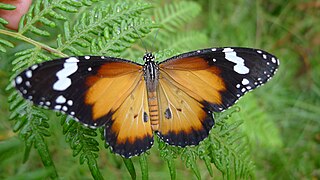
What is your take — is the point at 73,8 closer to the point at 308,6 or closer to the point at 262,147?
the point at 262,147

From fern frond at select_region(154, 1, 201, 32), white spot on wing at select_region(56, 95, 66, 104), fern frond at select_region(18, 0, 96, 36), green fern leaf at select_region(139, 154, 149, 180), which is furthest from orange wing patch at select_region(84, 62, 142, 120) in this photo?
fern frond at select_region(154, 1, 201, 32)

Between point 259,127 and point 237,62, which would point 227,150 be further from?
point 259,127

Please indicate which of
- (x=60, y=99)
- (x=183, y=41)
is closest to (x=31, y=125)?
(x=60, y=99)

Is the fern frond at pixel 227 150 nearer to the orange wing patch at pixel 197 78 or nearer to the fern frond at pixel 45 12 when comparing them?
the orange wing patch at pixel 197 78

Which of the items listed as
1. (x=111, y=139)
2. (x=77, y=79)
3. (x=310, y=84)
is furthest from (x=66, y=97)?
(x=310, y=84)

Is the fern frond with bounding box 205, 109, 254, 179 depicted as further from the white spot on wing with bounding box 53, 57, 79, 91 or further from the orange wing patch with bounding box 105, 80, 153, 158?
the white spot on wing with bounding box 53, 57, 79, 91
